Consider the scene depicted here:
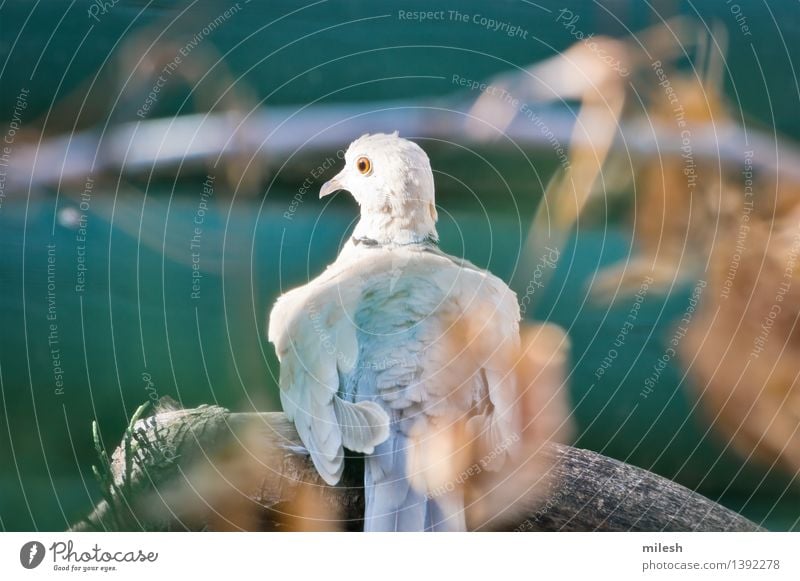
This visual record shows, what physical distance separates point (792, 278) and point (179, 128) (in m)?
1.83

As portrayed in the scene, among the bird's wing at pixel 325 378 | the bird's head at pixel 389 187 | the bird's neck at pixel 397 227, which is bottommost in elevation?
the bird's wing at pixel 325 378

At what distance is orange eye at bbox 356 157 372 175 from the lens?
9.76 ft

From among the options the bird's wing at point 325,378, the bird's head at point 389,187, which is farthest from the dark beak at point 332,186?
the bird's wing at point 325,378

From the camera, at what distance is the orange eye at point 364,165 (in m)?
2.97

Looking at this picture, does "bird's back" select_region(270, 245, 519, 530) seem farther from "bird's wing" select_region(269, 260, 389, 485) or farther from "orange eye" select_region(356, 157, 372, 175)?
"orange eye" select_region(356, 157, 372, 175)

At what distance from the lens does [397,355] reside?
115 inches

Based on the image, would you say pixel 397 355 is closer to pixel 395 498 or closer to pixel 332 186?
pixel 395 498

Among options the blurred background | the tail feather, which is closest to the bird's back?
the tail feather

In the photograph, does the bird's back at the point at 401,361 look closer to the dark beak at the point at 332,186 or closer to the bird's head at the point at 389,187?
the bird's head at the point at 389,187

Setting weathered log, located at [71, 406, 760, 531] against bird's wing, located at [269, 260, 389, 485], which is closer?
bird's wing, located at [269, 260, 389, 485]

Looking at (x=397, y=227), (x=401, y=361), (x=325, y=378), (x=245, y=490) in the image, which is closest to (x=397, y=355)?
(x=401, y=361)

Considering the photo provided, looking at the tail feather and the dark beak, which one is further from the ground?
the dark beak

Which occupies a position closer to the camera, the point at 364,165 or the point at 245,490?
the point at 364,165

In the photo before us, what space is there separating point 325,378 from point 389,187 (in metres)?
0.54
